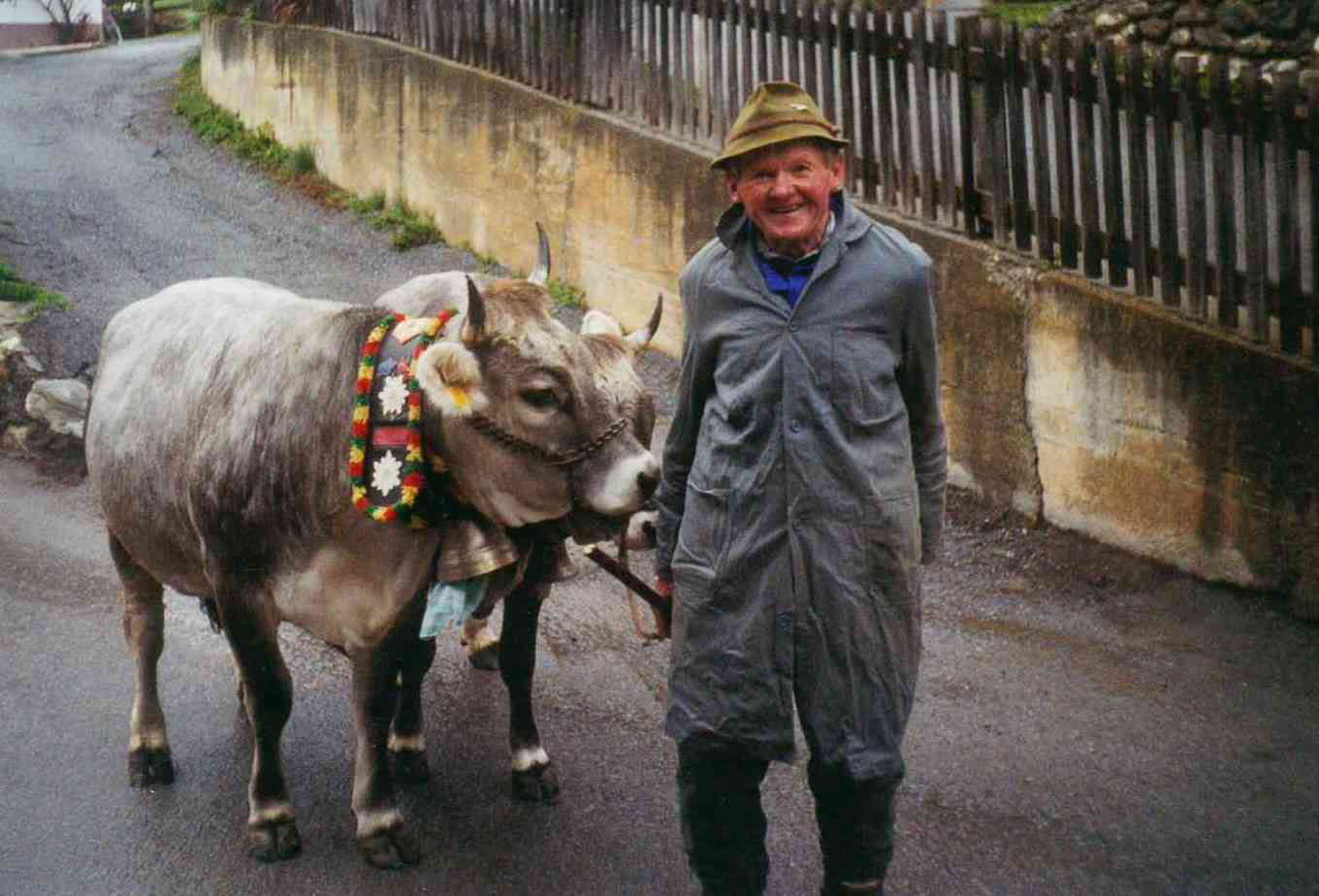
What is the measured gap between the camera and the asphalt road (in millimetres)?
4879

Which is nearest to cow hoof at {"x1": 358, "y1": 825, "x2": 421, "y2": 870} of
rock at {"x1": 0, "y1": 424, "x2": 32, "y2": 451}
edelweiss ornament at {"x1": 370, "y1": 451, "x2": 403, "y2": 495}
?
edelweiss ornament at {"x1": 370, "y1": 451, "x2": 403, "y2": 495}

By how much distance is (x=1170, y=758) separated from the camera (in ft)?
18.3

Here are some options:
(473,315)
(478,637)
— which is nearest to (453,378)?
(473,315)

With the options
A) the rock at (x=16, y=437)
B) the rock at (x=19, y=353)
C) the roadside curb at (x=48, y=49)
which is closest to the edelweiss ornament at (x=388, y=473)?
Result: the rock at (x=16, y=437)

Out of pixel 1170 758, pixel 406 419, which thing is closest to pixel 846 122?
pixel 1170 758

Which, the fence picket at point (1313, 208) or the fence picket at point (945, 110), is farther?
the fence picket at point (945, 110)

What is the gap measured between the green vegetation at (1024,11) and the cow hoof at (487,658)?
9.61m

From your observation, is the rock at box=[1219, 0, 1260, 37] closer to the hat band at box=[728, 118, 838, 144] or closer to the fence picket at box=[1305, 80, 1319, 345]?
the fence picket at box=[1305, 80, 1319, 345]

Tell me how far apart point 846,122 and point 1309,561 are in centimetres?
377

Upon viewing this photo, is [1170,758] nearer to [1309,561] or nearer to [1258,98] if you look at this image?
[1309,561]

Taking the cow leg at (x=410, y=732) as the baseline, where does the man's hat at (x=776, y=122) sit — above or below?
above

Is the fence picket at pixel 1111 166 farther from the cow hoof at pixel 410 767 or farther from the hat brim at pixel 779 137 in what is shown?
the hat brim at pixel 779 137

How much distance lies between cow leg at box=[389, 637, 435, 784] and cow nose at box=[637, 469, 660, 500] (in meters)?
1.52

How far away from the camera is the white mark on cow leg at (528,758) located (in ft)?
17.5
